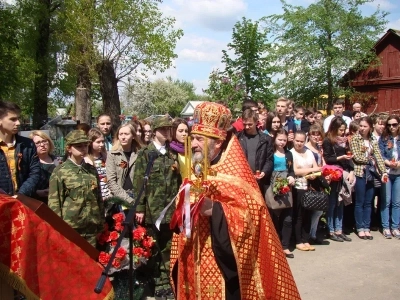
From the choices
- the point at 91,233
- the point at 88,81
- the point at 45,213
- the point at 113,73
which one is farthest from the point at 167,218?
the point at 88,81

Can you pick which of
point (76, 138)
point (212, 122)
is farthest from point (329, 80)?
point (212, 122)

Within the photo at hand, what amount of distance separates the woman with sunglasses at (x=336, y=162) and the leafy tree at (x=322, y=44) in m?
17.4

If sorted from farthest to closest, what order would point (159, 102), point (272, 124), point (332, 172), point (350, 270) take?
point (159, 102) → point (272, 124) → point (332, 172) → point (350, 270)

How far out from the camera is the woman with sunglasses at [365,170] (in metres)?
7.34

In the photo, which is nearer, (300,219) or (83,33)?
(300,219)

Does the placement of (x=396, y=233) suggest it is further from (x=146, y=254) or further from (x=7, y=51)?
(x=7, y=51)

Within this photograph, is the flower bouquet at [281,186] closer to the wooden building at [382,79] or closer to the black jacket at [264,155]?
the black jacket at [264,155]

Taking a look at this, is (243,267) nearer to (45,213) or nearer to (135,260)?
(45,213)

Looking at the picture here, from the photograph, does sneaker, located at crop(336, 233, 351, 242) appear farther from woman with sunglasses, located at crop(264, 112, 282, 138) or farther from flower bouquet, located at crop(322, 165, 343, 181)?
woman with sunglasses, located at crop(264, 112, 282, 138)

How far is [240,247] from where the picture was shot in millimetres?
3010

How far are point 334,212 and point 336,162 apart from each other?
2.76ft

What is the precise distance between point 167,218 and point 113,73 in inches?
431

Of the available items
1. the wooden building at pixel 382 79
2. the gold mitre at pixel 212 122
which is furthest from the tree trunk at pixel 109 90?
the wooden building at pixel 382 79

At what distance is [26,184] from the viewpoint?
4676 mm
